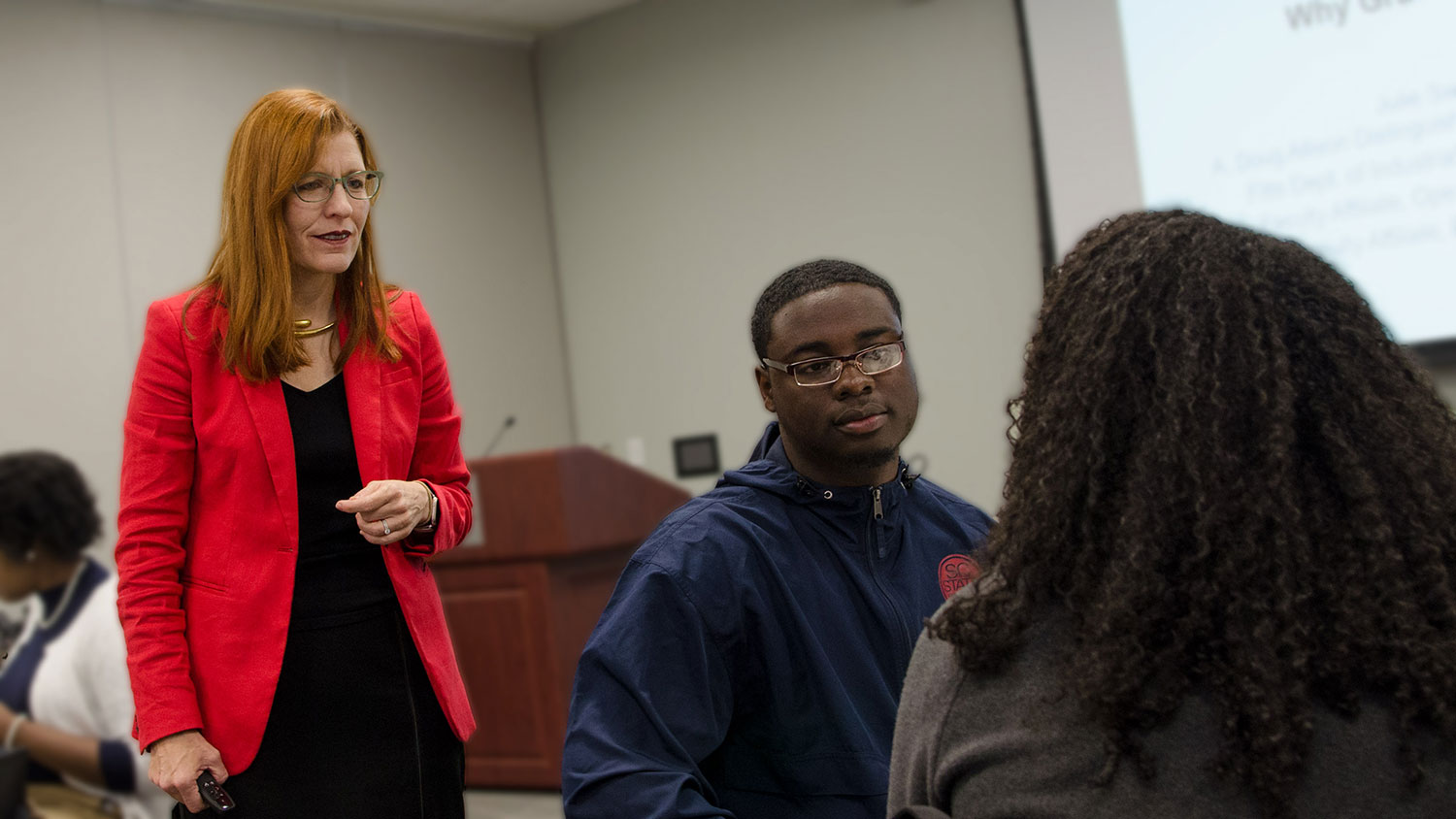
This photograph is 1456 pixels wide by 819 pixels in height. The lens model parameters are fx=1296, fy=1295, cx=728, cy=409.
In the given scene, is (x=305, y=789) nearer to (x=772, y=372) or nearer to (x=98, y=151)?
(x=772, y=372)

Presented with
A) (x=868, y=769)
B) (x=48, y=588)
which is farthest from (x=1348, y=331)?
(x=48, y=588)

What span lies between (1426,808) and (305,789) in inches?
46.3

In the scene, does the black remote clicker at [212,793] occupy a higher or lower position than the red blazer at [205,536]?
lower

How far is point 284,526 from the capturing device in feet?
4.97

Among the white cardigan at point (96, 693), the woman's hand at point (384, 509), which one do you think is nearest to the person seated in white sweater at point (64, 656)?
the white cardigan at point (96, 693)

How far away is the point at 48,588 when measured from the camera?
2.83 m

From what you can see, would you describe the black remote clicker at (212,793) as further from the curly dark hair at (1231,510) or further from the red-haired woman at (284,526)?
the curly dark hair at (1231,510)

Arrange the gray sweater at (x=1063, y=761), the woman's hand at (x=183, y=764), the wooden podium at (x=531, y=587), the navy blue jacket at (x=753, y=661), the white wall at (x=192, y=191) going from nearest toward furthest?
the gray sweater at (x=1063, y=761)
the navy blue jacket at (x=753, y=661)
the woman's hand at (x=183, y=764)
the wooden podium at (x=531, y=587)
the white wall at (x=192, y=191)

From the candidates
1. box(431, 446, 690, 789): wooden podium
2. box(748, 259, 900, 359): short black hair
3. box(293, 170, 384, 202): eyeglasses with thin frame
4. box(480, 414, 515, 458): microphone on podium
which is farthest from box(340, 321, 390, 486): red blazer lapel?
box(480, 414, 515, 458): microphone on podium

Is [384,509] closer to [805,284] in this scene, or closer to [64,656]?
[805,284]

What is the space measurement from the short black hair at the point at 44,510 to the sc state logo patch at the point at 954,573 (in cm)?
210

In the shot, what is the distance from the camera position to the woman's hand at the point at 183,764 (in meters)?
1.44

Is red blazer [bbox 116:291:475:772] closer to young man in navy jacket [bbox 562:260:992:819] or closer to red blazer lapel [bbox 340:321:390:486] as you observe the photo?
red blazer lapel [bbox 340:321:390:486]

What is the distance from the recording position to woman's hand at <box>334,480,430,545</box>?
4.83 ft
